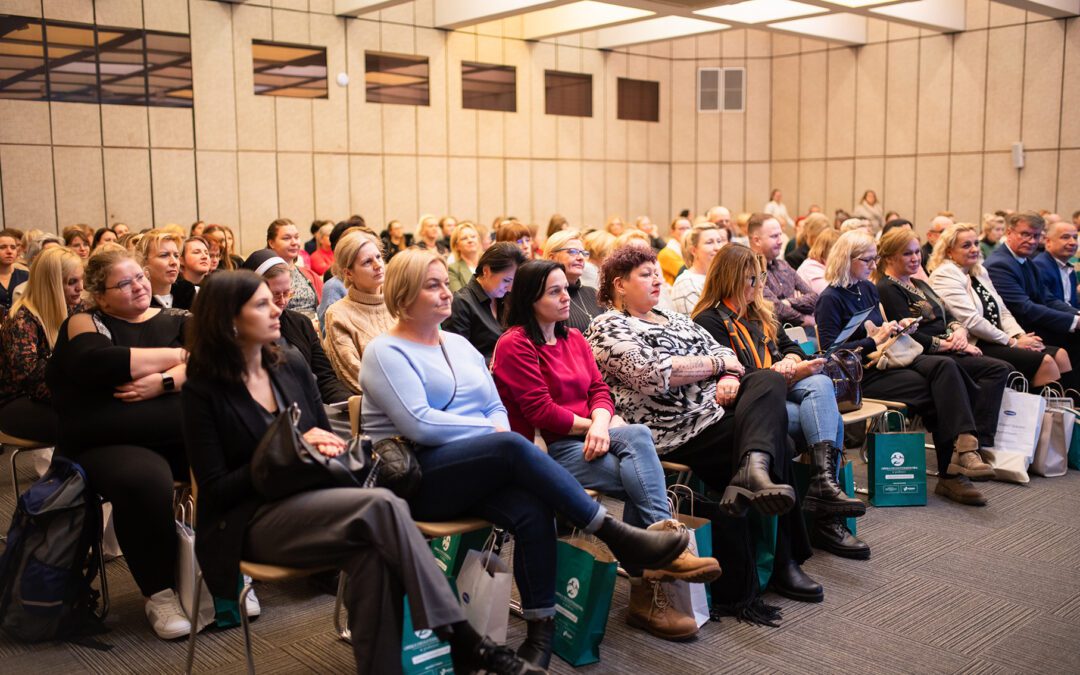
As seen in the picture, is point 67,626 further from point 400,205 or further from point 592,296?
point 400,205

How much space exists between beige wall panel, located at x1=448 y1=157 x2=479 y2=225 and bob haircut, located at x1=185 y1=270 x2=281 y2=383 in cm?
1162

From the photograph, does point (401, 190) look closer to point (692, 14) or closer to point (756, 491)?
point (692, 14)

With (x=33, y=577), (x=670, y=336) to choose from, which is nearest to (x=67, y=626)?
(x=33, y=577)

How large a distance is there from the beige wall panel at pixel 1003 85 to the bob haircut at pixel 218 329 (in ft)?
48.3

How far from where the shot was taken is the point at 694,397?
3887mm

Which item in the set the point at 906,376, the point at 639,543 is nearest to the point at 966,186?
the point at 906,376

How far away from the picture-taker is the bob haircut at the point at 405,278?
3.15 metres

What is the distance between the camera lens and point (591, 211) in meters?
16.0

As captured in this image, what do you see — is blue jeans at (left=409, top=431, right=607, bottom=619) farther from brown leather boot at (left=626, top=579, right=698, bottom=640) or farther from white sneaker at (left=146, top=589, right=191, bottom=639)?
white sneaker at (left=146, top=589, right=191, bottom=639)

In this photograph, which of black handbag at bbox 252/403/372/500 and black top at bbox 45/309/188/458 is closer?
black handbag at bbox 252/403/372/500

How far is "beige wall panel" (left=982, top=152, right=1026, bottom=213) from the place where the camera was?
14.7 m

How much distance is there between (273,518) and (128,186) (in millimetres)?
9835

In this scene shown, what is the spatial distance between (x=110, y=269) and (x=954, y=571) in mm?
3614

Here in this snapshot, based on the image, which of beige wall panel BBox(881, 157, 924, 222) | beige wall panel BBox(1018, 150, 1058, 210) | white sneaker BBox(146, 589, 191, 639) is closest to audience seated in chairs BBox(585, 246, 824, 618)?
white sneaker BBox(146, 589, 191, 639)
